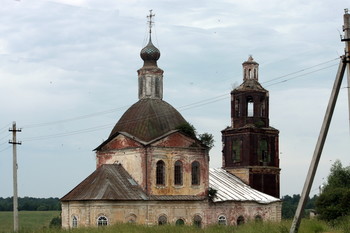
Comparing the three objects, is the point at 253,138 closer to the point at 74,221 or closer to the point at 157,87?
the point at 157,87

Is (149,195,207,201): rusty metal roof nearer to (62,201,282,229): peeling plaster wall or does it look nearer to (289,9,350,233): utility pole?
(62,201,282,229): peeling plaster wall

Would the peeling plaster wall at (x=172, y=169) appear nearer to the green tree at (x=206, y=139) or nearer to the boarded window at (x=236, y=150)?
the green tree at (x=206, y=139)

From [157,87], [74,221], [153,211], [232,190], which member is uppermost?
[157,87]

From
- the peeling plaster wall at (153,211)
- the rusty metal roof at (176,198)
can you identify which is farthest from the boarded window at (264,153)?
the rusty metal roof at (176,198)

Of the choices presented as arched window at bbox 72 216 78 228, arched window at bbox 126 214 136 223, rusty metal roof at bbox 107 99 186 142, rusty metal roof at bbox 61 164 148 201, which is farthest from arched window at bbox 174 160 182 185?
arched window at bbox 72 216 78 228

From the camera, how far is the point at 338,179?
5784 cm

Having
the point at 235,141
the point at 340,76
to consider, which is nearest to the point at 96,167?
the point at 235,141

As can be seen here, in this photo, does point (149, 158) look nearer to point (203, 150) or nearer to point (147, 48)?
point (203, 150)

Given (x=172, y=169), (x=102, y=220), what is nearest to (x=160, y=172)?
(x=172, y=169)

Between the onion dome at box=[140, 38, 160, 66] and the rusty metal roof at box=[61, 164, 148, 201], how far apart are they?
7.41 metres

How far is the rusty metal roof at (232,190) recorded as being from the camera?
4529 cm

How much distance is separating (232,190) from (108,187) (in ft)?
33.8

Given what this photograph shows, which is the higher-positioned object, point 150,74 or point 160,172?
point 150,74

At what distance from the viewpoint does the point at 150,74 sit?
149ft
